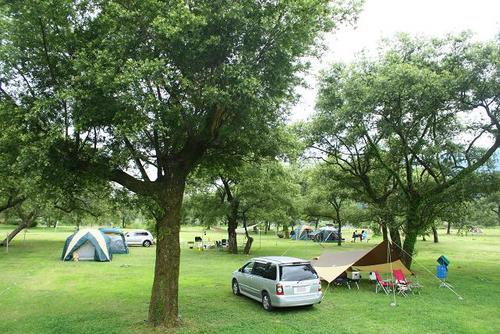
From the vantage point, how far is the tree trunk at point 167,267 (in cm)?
989

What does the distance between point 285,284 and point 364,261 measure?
643 centimetres

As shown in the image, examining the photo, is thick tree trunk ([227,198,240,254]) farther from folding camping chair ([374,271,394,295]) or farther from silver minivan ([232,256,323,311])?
silver minivan ([232,256,323,311])

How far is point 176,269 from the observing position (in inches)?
397

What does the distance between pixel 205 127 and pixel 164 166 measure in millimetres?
1493

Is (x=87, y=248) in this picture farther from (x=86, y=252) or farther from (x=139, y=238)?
(x=139, y=238)

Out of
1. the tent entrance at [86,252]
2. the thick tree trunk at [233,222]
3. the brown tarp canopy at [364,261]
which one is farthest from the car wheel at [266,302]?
the thick tree trunk at [233,222]

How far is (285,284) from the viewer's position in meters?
11.5

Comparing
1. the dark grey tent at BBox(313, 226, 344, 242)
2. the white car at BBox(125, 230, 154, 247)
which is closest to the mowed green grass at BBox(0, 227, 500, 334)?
the white car at BBox(125, 230, 154, 247)

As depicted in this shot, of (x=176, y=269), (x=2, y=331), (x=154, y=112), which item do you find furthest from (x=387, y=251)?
(x=2, y=331)

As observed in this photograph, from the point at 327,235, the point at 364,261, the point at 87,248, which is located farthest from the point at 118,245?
the point at 327,235

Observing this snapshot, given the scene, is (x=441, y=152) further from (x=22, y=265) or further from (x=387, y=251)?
(x=22, y=265)

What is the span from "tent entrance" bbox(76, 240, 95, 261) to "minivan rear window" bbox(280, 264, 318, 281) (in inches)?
659

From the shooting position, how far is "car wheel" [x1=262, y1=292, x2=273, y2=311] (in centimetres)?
1191

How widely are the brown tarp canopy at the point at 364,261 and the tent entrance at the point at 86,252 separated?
47.1 feet
